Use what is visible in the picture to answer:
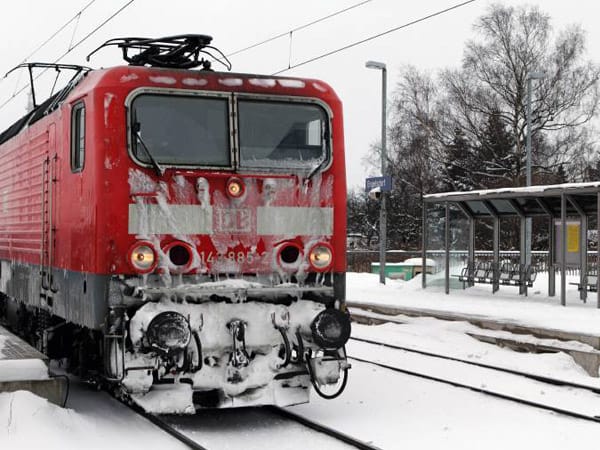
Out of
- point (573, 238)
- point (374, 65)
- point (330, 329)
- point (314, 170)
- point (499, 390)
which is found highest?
point (374, 65)

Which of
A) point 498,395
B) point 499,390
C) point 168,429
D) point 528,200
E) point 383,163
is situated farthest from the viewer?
point 383,163

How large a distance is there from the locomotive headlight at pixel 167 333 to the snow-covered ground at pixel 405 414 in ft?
2.49

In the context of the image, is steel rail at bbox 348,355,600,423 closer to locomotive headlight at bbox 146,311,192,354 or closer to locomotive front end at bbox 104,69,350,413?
locomotive front end at bbox 104,69,350,413

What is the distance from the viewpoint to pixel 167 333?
A: 6.73 meters

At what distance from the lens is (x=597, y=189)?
47.0ft

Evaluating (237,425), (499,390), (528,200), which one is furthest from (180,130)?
(528,200)

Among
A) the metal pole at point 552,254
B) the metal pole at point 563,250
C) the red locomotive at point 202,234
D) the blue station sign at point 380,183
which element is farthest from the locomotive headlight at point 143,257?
the blue station sign at point 380,183

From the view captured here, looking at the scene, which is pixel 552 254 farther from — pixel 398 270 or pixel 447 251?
pixel 398 270

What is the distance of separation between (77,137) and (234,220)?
1606mm

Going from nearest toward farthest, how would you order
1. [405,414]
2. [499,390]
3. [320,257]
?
[320,257] → [405,414] → [499,390]

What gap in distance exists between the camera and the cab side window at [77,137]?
24.5 ft

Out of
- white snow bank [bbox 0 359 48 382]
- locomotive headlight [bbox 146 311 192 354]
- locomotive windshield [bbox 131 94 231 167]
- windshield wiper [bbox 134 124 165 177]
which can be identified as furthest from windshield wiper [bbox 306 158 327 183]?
white snow bank [bbox 0 359 48 382]

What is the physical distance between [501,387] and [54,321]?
15.9 feet

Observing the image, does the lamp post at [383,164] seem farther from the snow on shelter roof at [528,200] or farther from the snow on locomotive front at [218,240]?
the snow on locomotive front at [218,240]
